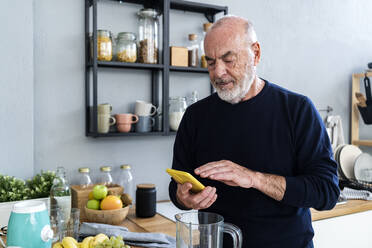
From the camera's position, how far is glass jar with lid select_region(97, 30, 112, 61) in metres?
1.91

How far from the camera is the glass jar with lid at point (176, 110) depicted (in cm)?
210

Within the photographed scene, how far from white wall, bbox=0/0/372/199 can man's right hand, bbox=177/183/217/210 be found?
37.4 inches

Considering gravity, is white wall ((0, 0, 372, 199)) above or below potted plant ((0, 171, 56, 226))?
above

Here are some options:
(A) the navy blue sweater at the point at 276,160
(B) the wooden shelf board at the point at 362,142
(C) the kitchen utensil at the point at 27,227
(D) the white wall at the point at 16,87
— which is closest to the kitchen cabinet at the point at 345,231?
(A) the navy blue sweater at the point at 276,160

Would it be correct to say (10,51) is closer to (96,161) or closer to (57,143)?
(57,143)

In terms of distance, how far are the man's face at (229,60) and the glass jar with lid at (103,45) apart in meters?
0.79

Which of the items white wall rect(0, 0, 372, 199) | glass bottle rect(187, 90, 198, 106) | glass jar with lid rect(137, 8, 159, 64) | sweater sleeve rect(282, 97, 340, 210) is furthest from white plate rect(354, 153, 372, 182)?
glass jar with lid rect(137, 8, 159, 64)

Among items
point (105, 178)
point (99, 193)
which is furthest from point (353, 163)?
point (99, 193)

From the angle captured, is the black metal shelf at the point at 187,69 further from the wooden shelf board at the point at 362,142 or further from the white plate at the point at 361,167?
the wooden shelf board at the point at 362,142

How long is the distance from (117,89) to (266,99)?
1.00m

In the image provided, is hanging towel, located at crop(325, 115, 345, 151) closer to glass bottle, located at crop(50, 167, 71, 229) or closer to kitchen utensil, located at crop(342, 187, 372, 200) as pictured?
kitchen utensil, located at crop(342, 187, 372, 200)

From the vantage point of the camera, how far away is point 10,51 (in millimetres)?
1754

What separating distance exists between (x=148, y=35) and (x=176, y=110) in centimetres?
45

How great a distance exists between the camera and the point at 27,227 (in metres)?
1.03
